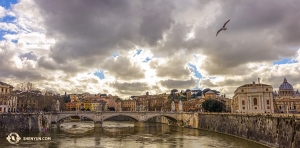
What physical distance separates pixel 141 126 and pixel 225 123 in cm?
2238

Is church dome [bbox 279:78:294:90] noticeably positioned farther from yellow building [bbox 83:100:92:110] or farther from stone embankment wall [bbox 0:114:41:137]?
stone embankment wall [bbox 0:114:41:137]

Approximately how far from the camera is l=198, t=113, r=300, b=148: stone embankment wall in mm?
26609

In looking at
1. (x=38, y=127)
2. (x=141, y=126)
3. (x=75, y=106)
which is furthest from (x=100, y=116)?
(x=75, y=106)

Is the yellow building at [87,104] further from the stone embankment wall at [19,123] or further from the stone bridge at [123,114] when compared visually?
the stone embankment wall at [19,123]

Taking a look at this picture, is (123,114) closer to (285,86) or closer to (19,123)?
(19,123)

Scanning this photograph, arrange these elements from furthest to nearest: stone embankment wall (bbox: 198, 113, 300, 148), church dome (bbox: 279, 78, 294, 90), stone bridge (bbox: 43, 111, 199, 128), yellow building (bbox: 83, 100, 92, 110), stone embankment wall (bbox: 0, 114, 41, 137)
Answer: yellow building (bbox: 83, 100, 92, 110), church dome (bbox: 279, 78, 294, 90), stone bridge (bbox: 43, 111, 199, 128), stone embankment wall (bbox: 0, 114, 41, 137), stone embankment wall (bbox: 198, 113, 300, 148)

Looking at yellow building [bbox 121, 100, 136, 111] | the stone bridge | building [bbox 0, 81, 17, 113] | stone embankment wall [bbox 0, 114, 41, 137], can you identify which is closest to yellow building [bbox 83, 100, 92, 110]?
yellow building [bbox 121, 100, 136, 111]

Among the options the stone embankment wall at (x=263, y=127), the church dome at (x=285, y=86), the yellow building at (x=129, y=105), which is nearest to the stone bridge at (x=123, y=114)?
the stone embankment wall at (x=263, y=127)

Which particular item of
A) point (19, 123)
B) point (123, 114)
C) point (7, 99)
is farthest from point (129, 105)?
point (19, 123)

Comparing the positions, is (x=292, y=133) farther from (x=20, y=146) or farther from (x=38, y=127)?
(x=38, y=127)

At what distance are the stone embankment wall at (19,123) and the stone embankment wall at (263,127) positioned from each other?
31.6 m

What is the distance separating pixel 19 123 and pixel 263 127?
3638cm

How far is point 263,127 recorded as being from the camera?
33.6m

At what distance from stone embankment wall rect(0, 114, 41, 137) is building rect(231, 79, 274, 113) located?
148 ft
